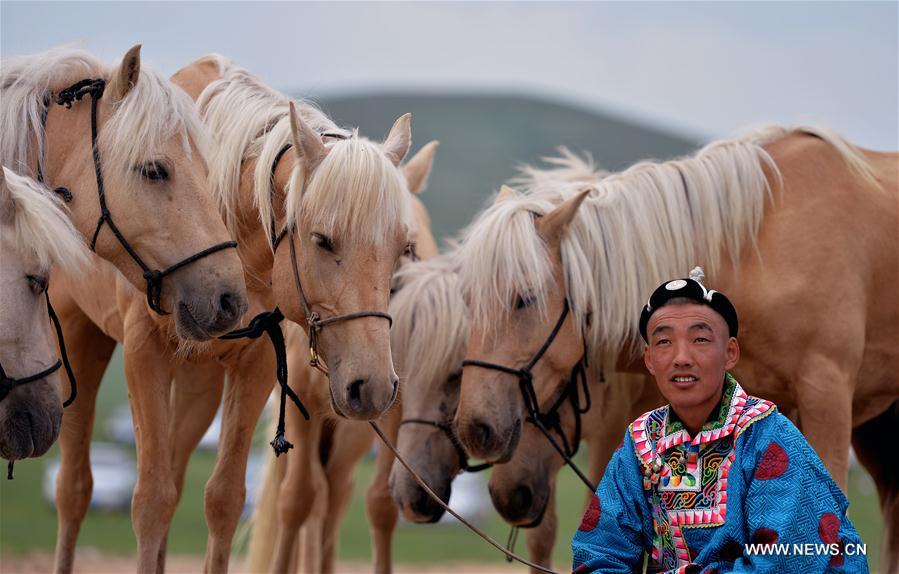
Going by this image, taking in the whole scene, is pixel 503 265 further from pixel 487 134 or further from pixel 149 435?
pixel 487 134

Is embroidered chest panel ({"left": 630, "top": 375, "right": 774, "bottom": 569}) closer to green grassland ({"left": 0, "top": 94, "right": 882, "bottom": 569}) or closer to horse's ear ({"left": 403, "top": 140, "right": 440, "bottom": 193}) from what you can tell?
green grassland ({"left": 0, "top": 94, "right": 882, "bottom": 569})

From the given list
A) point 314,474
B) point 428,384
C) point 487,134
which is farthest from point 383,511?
point 487,134

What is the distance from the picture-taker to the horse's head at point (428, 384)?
498cm

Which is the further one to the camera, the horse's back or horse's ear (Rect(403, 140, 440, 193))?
horse's ear (Rect(403, 140, 440, 193))

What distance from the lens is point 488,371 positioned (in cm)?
426

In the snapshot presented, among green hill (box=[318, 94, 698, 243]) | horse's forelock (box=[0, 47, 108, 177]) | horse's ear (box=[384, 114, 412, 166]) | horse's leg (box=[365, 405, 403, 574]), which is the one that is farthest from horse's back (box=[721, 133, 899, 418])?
green hill (box=[318, 94, 698, 243])

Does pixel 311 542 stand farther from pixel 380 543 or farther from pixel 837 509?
pixel 837 509

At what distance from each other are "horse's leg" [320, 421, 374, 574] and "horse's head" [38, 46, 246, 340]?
2.48m

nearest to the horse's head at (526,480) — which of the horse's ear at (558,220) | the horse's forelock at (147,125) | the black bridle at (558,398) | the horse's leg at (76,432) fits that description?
the black bridle at (558,398)

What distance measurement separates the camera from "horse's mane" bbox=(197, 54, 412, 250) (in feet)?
11.8

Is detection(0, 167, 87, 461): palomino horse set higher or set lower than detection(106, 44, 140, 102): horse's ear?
lower

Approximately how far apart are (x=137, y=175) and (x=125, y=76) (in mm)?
400

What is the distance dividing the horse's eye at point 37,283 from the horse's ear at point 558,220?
7.00 feet

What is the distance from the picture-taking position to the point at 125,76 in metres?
3.79
